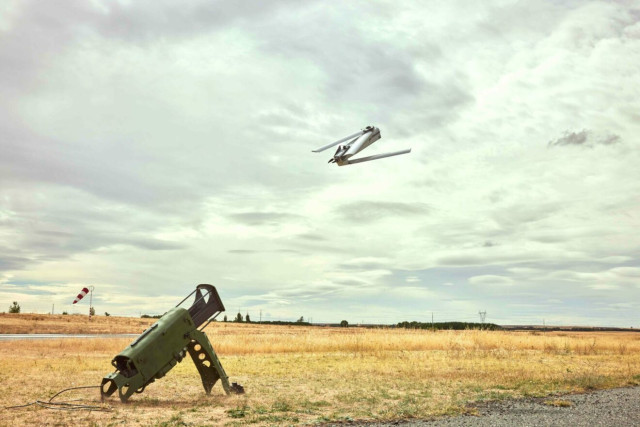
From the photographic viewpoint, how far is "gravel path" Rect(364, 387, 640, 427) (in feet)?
36.2

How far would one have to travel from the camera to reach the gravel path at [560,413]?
11047 mm

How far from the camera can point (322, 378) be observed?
18.2 metres

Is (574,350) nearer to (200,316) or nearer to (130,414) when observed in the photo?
(200,316)

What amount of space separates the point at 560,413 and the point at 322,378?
8195mm

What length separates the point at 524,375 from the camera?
758 inches

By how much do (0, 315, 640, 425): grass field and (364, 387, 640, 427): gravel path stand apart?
2.52ft

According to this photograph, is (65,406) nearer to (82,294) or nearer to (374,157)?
(374,157)

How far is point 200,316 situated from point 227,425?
3.89m

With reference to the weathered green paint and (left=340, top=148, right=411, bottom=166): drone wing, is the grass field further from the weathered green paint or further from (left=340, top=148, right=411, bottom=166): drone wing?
(left=340, top=148, right=411, bottom=166): drone wing

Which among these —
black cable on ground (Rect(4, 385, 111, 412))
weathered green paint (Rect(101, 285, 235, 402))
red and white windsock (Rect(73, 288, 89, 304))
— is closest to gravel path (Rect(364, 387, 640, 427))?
weathered green paint (Rect(101, 285, 235, 402))

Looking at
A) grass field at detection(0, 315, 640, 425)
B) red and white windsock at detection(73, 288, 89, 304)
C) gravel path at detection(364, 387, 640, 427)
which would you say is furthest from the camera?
red and white windsock at detection(73, 288, 89, 304)

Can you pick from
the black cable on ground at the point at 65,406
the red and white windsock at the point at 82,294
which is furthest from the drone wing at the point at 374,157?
the red and white windsock at the point at 82,294

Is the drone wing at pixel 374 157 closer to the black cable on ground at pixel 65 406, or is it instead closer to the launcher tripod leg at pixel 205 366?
the launcher tripod leg at pixel 205 366

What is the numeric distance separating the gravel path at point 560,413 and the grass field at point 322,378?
77 cm
